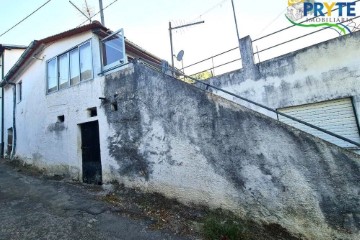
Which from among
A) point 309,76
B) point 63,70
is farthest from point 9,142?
point 309,76

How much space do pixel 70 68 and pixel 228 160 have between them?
7598 mm

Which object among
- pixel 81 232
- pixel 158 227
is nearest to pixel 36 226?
pixel 81 232

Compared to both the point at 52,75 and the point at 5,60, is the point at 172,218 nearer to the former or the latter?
the point at 52,75

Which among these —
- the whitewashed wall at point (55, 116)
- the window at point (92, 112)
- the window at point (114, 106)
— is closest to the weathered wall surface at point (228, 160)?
the window at point (114, 106)

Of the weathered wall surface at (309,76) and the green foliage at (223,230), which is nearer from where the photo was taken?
the green foliage at (223,230)

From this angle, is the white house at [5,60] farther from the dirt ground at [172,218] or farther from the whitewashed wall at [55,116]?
the dirt ground at [172,218]

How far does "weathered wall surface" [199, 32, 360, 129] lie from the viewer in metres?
6.28

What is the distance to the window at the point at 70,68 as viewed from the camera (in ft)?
28.0

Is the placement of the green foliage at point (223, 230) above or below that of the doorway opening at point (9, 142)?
below

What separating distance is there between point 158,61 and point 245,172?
929 cm

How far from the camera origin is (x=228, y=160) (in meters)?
4.63

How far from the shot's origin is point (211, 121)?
4891mm

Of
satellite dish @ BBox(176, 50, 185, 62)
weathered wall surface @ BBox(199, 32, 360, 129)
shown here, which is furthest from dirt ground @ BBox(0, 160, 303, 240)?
satellite dish @ BBox(176, 50, 185, 62)

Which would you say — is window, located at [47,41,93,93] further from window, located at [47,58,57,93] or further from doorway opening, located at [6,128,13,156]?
doorway opening, located at [6,128,13,156]
